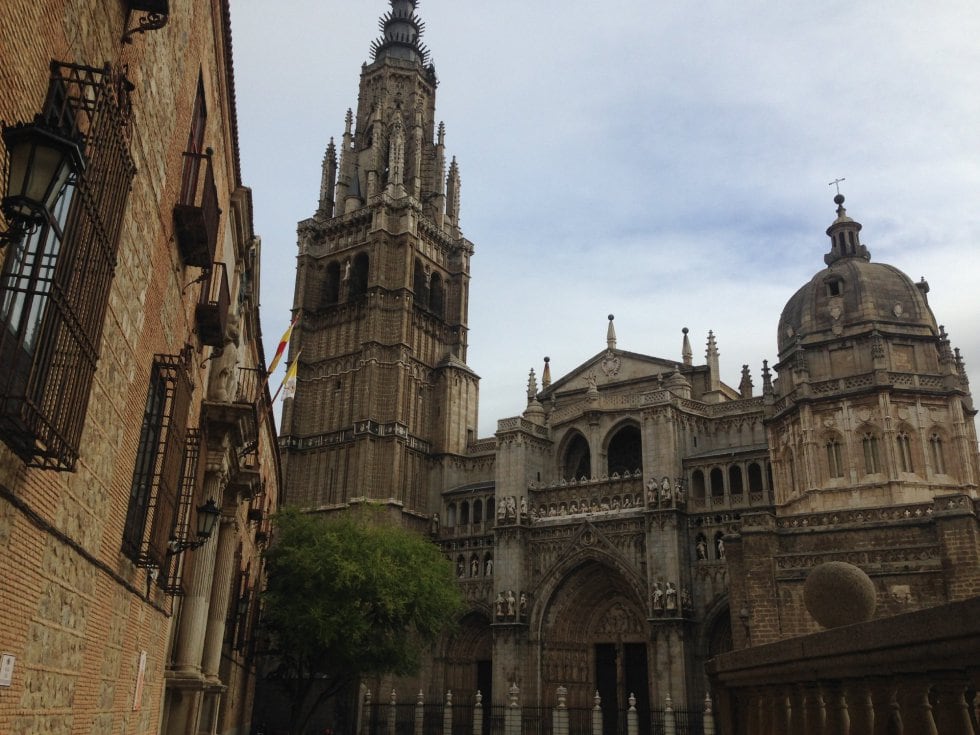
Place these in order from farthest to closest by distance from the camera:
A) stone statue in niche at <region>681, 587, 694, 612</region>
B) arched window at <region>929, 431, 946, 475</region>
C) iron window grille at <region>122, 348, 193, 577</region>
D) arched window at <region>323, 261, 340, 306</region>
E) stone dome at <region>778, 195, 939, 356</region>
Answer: arched window at <region>323, 261, 340, 306</region>
stone statue in niche at <region>681, 587, 694, 612</region>
stone dome at <region>778, 195, 939, 356</region>
arched window at <region>929, 431, 946, 475</region>
iron window grille at <region>122, 348, 193, 577</region>

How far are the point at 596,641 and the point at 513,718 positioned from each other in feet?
18.2

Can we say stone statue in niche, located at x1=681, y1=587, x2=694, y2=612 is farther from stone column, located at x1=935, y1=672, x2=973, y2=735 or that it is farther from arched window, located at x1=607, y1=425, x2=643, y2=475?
stone column, located at x1=935, y1=672, x2=973, y2=735

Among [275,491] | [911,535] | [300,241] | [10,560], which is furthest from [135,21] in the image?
[300,241]

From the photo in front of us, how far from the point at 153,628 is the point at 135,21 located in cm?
847

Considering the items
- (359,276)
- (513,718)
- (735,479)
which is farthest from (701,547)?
(359,276)

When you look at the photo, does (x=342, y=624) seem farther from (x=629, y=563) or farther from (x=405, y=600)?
(x=629, y=563)

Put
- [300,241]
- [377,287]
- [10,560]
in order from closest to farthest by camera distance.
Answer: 1. [10,560]
2. [377,287]
3. [300,241]

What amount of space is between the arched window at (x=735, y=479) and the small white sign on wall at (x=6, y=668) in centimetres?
3540

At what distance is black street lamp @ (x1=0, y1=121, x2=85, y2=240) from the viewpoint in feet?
16.4

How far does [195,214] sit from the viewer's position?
38.0 feet

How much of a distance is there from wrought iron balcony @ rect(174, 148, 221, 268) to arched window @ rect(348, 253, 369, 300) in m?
41.8

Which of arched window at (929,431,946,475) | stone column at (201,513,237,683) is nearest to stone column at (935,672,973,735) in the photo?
stone column at (201,513,237,683)

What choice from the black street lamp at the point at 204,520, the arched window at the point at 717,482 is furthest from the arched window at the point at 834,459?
the black street lamp at the point at 204,520

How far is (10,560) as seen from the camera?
6418 mm
